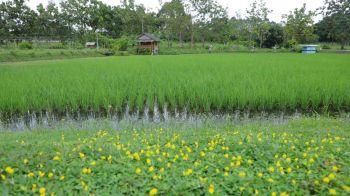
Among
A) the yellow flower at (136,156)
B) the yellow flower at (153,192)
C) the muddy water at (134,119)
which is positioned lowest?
Result: the muddy water at (134,119)

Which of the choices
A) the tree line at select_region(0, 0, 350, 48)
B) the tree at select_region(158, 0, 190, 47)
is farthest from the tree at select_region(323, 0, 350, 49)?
the tree at select_region(158, 0, 190, 47)

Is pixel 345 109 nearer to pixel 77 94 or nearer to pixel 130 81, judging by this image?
pixel 130 81

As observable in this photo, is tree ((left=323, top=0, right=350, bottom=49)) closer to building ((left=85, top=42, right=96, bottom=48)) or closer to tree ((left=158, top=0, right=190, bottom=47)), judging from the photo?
tree ((left=158, top=0, right=190, bottom=47))

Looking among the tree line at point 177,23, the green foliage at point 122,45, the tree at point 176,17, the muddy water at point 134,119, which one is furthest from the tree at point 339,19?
the muddy water at point 134,119

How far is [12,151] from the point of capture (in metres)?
3.05

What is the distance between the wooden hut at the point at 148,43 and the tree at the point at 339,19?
24423 millimetres

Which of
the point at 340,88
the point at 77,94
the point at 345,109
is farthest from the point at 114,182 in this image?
the point at 340,88

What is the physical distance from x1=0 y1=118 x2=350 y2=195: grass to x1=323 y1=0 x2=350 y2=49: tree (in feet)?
127

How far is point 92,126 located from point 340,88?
6579 mm

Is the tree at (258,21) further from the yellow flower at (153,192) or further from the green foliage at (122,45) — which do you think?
the yellow flower at (153,192)

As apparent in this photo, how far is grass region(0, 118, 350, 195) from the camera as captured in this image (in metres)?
2.46

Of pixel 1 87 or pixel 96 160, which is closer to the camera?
pixel 96 160

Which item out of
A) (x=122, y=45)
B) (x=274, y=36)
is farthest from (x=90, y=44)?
(x=274, y=36)

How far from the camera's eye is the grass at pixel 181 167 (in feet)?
8.08
